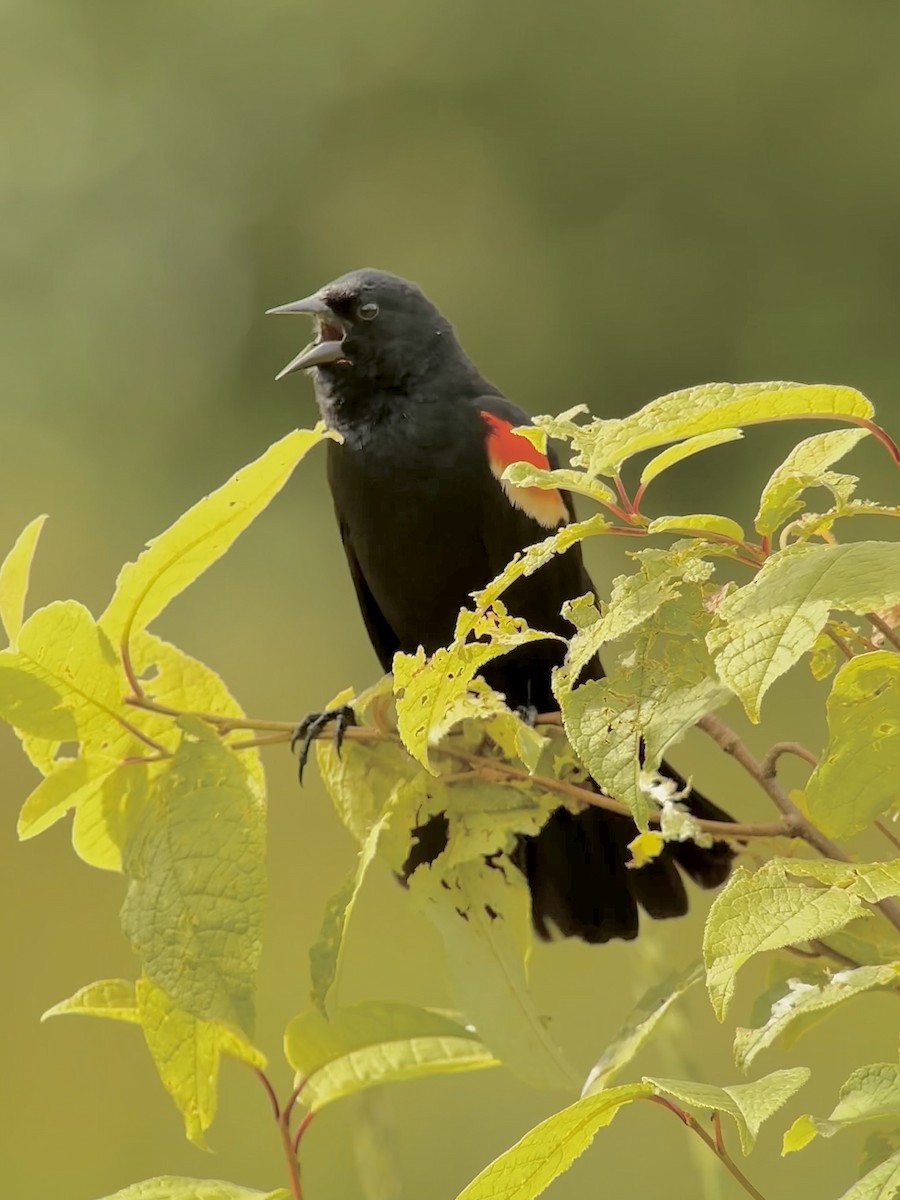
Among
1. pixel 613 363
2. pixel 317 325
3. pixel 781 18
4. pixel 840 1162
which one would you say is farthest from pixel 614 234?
pixel 317 325

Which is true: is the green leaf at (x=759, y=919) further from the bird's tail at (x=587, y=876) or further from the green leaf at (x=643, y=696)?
the bird's tail at (x=587, y=876)

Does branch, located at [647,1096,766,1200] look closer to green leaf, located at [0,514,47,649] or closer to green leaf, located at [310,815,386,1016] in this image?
green leaf, located at [310,815,386,1016]

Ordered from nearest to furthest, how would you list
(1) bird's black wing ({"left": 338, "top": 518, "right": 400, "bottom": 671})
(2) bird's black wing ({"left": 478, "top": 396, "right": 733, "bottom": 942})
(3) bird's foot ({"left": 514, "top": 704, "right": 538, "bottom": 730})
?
(2) bird's black wing ({"left": 478, "top": 396, "right": 733, "bottom": 942})
(3) bird's foot ({"left": 514, "top": 704, "right": 538, "bottom": 730})
(1) bird's black wing ({"left": 338, "top": 518, "right": 400, "bottom": 671})

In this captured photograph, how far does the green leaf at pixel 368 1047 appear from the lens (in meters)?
0.91

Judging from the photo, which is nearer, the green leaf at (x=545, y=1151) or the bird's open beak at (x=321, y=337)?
the green leaf at (x=545, y=1151)

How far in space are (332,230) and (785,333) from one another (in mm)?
3752

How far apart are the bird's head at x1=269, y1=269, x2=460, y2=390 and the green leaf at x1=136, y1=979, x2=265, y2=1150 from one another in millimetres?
1304

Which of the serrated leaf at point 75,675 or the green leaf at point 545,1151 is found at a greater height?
the serrated leaf at point 75,675

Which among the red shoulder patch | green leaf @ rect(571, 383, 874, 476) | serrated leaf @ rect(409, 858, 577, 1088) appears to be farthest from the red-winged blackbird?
green leaf @ rect(571, 383, 874, 476)

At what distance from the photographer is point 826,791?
71 cm

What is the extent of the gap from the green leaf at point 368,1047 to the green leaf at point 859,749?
0.33 metres

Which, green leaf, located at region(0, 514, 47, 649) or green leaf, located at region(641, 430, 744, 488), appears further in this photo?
green leaf, located at region(0, 514, 47, 649)

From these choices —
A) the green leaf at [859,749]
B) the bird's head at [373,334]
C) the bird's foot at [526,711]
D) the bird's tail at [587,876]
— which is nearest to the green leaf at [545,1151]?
the green leaf at [859,749]

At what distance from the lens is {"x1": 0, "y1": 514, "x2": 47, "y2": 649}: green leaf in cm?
89
